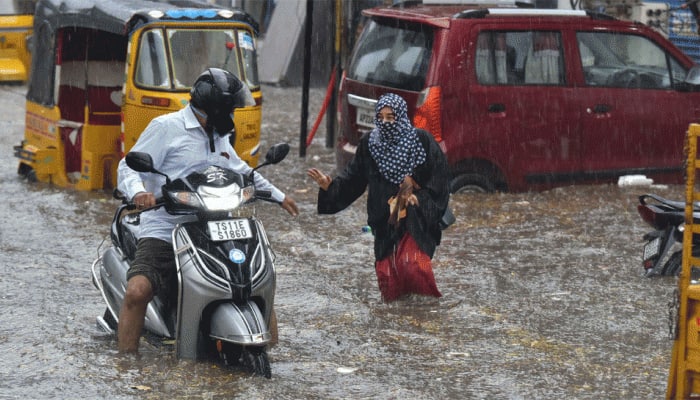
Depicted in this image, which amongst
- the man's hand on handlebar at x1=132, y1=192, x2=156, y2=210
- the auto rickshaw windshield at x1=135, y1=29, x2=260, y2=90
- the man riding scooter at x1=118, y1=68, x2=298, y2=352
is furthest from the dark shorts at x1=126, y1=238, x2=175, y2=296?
the auto rickshaw windshield at x1=135, y1=29, x2=260, y2=90

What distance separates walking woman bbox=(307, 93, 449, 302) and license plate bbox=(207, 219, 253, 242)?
1.73 meters

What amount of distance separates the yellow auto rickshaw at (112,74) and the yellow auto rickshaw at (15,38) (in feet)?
23.4

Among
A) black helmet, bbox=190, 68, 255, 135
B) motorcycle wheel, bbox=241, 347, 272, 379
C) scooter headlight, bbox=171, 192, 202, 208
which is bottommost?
motorcycle wheel, bbox=241, 347, 272, 379

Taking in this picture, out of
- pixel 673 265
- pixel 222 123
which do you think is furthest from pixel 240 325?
pixel 673 265

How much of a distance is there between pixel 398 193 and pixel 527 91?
3803 millimetres

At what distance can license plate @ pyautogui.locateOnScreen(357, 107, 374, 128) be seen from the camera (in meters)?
11.8

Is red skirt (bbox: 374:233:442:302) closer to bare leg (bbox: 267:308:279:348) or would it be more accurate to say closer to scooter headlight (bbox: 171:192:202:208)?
bare leg (bbox: 267:308:279:348)

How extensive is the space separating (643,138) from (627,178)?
0.42 m

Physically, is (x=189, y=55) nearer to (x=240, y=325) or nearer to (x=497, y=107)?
(x=497, y=107)

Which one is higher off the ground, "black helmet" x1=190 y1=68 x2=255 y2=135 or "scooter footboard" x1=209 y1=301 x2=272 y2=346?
"black helmet" x1=190 y1=68 x2=255 y2=135

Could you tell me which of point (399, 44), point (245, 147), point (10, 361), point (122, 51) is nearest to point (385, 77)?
point (399, 44)

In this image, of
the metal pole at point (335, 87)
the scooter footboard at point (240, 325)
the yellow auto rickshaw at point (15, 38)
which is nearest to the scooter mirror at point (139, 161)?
the scooter footboard at point (240, 325)

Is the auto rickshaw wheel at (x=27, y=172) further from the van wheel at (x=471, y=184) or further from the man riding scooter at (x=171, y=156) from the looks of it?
the man riding scooter at (x=171, y=156)

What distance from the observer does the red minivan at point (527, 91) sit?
11.3m
